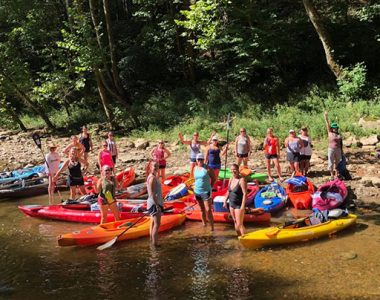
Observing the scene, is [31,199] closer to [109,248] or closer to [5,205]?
[5,205]

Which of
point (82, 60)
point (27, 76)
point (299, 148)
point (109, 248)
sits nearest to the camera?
point (109, 248)

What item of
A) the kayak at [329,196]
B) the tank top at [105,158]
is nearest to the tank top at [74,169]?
the tank top at [105,158]

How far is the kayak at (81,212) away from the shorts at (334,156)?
13.4 ft

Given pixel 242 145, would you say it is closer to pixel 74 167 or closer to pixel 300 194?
pixel 300 194

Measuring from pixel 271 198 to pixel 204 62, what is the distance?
543 inches

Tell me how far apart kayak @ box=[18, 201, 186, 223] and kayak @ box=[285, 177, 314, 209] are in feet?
8.90

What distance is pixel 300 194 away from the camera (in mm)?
10555

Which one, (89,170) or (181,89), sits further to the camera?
(181,89)

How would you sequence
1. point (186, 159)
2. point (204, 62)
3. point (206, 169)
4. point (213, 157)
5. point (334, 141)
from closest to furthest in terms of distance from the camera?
1. point (206, 169)
2. point (334, 141)
3. point (213, 157)
4. point (186, 159)
5. point (204, 62)

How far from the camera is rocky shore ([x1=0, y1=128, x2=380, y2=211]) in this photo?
11.3m

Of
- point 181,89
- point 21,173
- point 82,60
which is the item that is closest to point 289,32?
point 181,89

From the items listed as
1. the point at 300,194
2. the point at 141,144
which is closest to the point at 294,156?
the point at 300,194

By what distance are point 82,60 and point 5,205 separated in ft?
30.2

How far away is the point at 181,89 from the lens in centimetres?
2423
